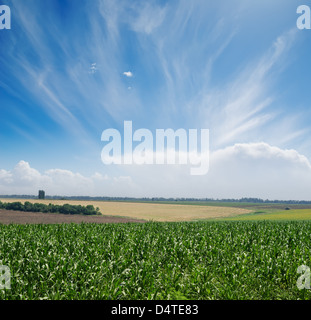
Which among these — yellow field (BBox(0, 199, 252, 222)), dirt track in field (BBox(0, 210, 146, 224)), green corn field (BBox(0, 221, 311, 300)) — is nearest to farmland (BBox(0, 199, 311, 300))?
green corn field (BBox(0, 221, 311, 300))

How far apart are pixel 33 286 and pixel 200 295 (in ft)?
16.4

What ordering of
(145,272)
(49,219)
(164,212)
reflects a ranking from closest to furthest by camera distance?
(145,272)
(49,219)
(164,212)

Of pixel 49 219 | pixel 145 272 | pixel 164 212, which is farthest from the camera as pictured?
pixel 164 212

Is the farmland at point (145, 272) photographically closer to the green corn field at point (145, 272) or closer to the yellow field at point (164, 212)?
the green corn field at point (145, 272)

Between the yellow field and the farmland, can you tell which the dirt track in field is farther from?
the farmland

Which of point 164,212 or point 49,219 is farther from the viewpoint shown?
point 164,212

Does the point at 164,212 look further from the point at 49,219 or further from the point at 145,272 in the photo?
the point at 145,272

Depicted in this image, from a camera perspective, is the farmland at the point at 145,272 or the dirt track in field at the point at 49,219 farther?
the dirt track in field at the point at 49,219

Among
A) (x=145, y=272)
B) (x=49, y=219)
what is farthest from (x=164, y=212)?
(x=145, y=272)

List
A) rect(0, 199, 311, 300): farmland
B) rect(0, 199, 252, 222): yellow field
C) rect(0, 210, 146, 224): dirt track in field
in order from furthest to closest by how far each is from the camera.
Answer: rect(0, 199, 252, 222): yellow field
rect(0, 210, 146, 224): dirt track in field
rect(0, 199, 311, 300): farmland

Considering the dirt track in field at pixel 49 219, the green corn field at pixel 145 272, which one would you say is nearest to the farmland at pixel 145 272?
the green corn field at pixel 145 272

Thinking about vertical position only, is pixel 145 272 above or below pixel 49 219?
above
